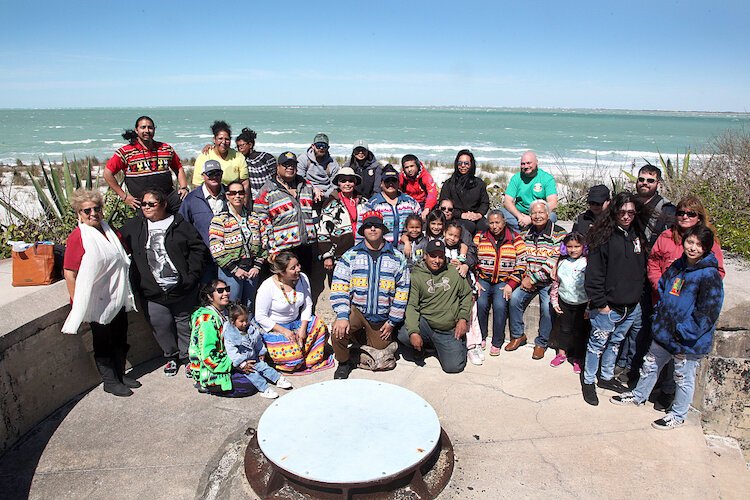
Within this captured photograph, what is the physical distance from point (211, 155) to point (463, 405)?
3.68 meters

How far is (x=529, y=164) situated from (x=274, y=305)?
3.06 m

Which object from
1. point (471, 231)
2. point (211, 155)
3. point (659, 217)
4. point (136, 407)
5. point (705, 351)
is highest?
point (211, 155)

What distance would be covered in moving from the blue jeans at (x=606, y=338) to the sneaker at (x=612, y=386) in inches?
1.7

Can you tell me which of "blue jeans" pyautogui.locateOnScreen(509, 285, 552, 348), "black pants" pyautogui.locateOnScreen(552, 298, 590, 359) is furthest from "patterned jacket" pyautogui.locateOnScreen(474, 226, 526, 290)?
"black pants" pyautogui.locateOnScreen(552, 298, 590, 359)

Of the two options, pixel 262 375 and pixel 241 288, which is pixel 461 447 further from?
pixel 241 288

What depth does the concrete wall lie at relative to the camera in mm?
3617

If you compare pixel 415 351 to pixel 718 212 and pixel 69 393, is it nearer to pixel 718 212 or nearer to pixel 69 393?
A: pixel 69 393

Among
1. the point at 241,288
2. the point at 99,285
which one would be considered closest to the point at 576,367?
the point at 241,288

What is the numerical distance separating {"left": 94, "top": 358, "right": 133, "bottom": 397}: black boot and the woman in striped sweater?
3.34 meters

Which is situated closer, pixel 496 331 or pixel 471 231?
pixel 496 331

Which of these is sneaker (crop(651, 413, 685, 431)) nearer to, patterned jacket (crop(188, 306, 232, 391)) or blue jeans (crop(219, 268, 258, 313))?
patterned jacket (crop(188, 306, 232, 391))

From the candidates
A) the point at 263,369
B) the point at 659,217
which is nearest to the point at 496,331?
the point at 659,217

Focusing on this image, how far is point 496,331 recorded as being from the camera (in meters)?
5.08

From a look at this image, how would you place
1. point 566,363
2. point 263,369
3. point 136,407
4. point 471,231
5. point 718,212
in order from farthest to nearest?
point 718,212 < point 471,231 < point 566,363 < point 263,369 < point 136,407
